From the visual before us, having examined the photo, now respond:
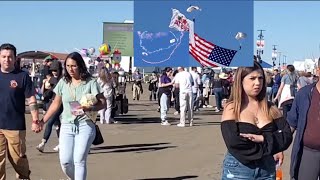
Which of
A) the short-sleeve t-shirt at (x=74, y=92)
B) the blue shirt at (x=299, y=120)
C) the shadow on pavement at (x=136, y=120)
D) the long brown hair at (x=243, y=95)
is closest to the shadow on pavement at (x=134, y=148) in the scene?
the short-sleeve t-shirt at (x=74, y=92)

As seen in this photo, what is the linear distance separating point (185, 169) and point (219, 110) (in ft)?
45.1

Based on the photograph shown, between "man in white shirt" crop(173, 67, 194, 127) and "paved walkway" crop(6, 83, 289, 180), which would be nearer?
"paved walkway" crop(6, 83, 289, 180)

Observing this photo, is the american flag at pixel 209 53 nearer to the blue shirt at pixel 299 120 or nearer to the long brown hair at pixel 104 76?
the long brown hair at pixel 104 76

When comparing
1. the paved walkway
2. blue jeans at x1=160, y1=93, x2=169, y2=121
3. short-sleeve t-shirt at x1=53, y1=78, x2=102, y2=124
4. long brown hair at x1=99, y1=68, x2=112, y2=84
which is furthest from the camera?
blue jeans at x1=160, y1=93, x2=169, y2=121

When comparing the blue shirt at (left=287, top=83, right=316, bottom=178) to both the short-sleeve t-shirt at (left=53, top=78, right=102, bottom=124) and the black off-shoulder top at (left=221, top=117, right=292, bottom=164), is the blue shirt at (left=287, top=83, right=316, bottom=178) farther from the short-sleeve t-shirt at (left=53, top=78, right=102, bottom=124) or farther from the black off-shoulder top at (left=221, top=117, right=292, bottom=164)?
the short-sleeve t-shirt at (left=53, top=78, right=102, bottom=124)

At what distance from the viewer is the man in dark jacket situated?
4855 mm

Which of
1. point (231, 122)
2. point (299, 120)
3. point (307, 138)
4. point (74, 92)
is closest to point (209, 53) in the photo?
point (74, 92)

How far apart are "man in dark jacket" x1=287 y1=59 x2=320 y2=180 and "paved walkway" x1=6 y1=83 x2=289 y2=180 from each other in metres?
3.21

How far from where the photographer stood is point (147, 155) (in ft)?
33.8

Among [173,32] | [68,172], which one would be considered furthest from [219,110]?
[68,172]

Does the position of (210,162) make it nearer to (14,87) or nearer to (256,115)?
(14,87)

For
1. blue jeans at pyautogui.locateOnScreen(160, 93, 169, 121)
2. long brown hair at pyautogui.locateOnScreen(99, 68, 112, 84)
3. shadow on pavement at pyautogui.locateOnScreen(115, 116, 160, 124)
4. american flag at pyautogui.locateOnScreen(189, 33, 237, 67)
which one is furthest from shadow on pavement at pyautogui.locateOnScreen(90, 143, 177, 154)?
american flag at pyautogui.locateOnScreen(189, 33, 237, 67)

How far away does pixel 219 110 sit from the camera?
2236 cm

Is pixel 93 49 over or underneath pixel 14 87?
over
